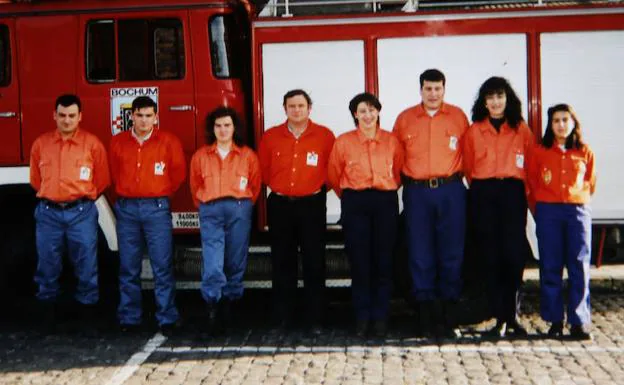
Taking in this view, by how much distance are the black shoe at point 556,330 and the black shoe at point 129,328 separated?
3273 millimetres

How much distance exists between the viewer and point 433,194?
19.6ft

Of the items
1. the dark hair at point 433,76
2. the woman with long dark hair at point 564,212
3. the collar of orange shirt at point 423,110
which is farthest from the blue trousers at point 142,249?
the woman with long dark hair at point 564,212

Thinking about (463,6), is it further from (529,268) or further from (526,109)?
(529,268)

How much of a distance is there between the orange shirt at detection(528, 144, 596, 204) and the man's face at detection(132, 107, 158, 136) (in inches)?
117

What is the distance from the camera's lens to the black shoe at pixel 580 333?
5.89 meters

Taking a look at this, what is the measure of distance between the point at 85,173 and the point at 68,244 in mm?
597

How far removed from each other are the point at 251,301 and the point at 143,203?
1.96 meters

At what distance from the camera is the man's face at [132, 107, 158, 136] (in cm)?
615

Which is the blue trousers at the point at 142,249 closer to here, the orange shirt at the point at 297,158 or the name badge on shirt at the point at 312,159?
the orange shirt at the point at 297,158

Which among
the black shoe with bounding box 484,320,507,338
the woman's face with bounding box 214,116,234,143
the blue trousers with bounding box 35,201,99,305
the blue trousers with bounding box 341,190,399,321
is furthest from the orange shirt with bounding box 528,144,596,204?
the blue trousers with bounding box 35,201,99,305

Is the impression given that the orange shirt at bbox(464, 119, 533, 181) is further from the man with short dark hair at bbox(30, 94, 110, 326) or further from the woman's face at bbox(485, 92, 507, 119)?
the man with short dark hair at bbox(30, 94, 110, 326)

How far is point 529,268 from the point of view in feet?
22.0

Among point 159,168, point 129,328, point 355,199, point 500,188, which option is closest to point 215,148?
point 159,168

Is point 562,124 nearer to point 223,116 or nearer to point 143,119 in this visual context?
point 223,116
